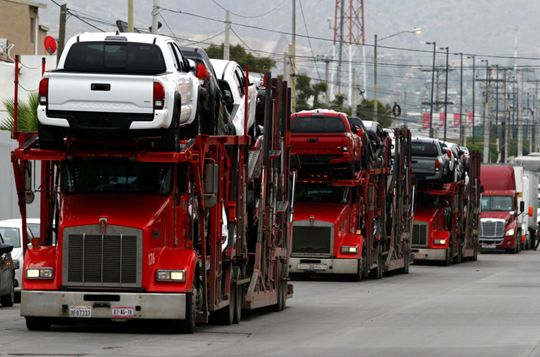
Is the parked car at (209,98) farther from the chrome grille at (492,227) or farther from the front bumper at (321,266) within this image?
the chrome grille at (492,227)

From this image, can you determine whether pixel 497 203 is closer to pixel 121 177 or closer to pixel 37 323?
pixel 121 177

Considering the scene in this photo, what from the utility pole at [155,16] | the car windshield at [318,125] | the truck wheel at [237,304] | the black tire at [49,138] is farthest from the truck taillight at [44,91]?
the utility pole at [155,16]

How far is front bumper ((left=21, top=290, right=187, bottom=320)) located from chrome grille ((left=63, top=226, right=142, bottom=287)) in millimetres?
167

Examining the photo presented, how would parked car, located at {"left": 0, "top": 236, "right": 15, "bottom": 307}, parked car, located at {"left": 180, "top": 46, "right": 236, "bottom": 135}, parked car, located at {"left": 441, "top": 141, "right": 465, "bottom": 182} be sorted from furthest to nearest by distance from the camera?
1. parked car, located at {"left": 441, "top": 141, "right": 465, "bottom": 182}
2. parked car, located at {"left": 0, "top": 236, "right": 15, "bottom": 307}
3. parked car, located at {"left": 180, "top": 46, "right": 236, "bottom": 135}

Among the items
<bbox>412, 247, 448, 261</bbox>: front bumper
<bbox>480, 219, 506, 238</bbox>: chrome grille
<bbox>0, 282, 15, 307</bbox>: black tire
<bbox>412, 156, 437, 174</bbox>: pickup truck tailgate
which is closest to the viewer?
<bbox>0, 282, 15, 307</bbox>: black tire

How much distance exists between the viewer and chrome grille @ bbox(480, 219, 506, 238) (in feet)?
156

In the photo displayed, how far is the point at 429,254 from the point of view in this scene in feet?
116

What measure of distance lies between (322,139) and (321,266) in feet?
10.8

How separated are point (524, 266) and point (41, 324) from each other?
25.8 metres

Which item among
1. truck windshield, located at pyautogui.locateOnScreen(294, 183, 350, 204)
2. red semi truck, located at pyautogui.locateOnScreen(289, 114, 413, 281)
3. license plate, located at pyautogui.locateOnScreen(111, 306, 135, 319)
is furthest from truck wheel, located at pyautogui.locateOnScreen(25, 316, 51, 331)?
truck windshield, located at pyautogui.locateOnScreen(294, 183, 350, 204)

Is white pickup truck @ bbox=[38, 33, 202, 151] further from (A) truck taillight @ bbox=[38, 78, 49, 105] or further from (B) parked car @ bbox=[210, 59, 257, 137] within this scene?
(B) parked car @ bbox=[210, 59, 257, 137]

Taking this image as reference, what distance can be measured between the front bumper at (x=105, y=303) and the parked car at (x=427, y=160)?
71.1 feet

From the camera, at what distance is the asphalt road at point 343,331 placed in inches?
481

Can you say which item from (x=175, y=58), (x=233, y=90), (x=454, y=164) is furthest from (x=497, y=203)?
(x=175, y=58)
